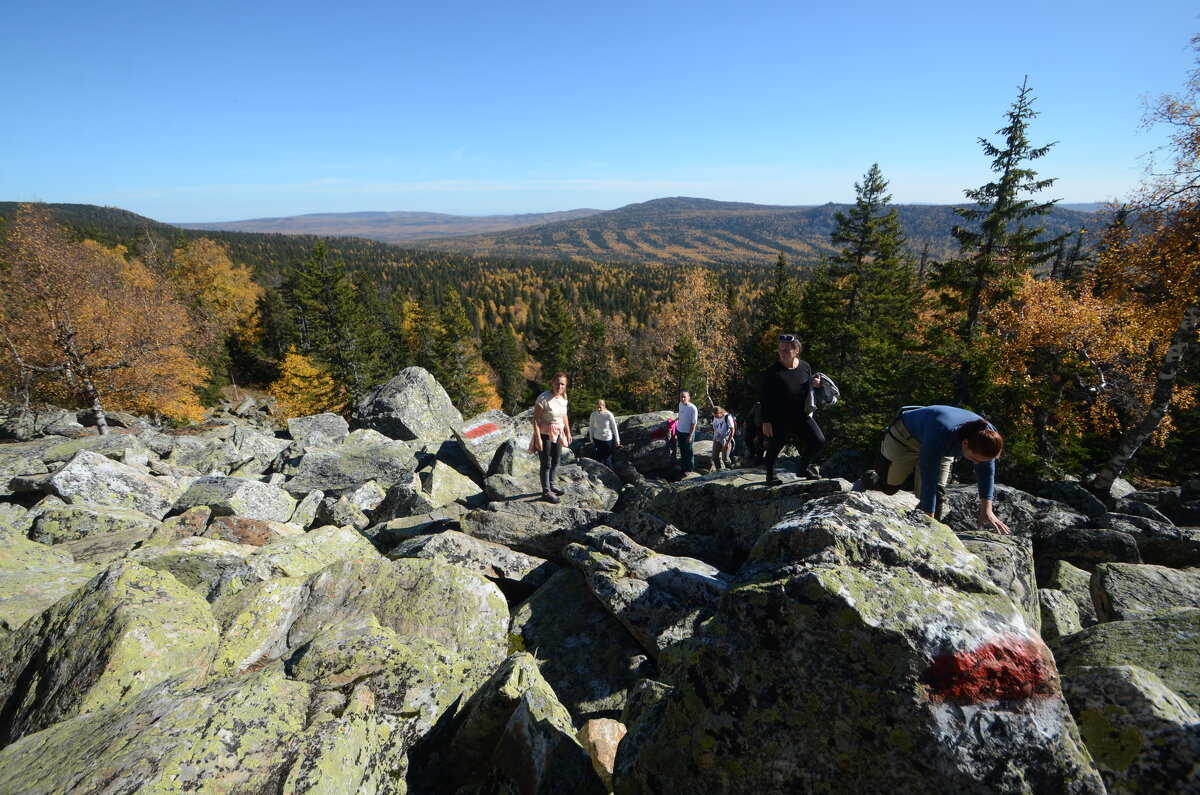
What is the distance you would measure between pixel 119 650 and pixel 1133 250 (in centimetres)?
2282

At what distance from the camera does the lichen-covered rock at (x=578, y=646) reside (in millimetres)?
5261

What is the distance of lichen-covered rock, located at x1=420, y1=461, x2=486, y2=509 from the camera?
11.2 meters

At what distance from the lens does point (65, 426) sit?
21969 mm

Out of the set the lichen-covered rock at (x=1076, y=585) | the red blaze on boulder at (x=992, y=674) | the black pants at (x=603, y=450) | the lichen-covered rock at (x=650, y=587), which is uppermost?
the red blaze on boulder at (x=992, y=674)

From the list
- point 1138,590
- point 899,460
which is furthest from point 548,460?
point 1138,590

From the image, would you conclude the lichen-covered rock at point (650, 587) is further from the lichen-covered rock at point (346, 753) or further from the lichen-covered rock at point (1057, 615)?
the lichen-covered rock at point (1057, 615)

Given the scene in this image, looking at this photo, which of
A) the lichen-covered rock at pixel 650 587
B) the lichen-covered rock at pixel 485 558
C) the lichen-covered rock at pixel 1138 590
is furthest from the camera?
the lichen-covered rock at pixel 485 558

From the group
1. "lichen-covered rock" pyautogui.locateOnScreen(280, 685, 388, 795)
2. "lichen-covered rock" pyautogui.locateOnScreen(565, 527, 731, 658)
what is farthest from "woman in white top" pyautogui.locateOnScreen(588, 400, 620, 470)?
"lichen-covered rock" pyautogui.locateOnScreen(280, 685, 388, 795)

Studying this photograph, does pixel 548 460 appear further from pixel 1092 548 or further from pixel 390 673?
pixel 1092 548

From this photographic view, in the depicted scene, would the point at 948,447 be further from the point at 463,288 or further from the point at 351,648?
the point at 463,288

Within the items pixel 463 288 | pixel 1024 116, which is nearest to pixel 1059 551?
pixel 1024 116

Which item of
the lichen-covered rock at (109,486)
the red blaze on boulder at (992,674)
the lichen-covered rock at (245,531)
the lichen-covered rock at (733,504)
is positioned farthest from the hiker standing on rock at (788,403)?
the lichen-covered rock at (109,486)

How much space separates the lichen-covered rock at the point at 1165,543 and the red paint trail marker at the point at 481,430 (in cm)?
1463

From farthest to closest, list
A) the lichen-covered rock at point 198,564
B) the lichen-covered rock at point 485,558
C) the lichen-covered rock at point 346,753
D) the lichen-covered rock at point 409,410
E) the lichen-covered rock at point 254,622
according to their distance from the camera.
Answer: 1. the lichen-covered rock at point 409,410
2. the lichen-covered rock at point 485,558
3. the lichen-covered rock at point 198,564
4. the lichen-covered rock at point 254,622
5. the lichen-covered rock at point 346,753
